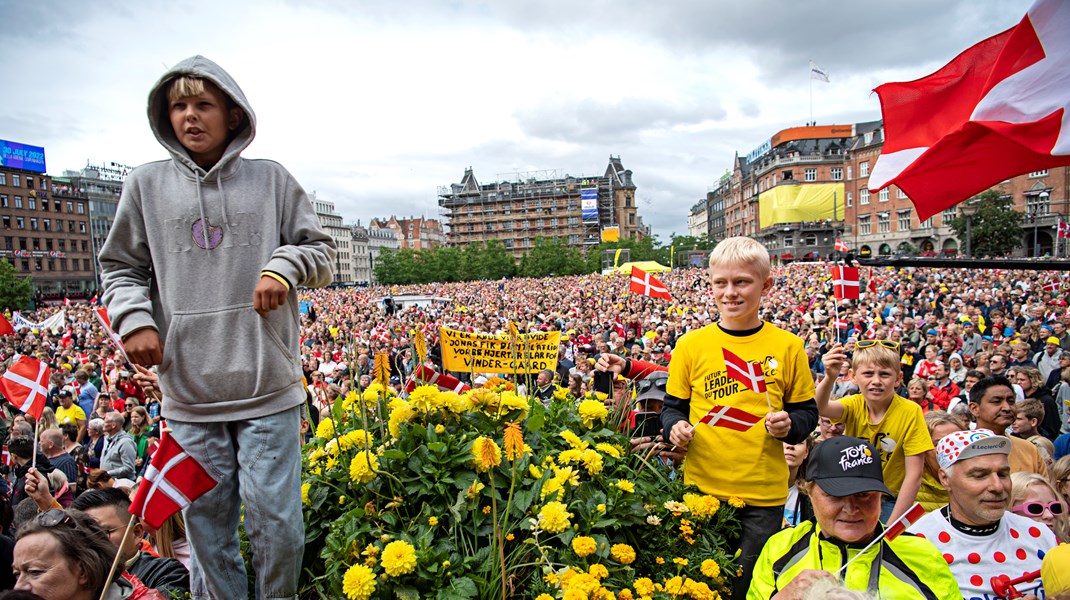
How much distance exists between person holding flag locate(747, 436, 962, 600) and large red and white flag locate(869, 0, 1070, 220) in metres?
2.23

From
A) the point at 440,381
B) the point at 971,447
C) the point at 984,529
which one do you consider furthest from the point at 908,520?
the point at 440,381

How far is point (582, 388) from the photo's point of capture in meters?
5.71

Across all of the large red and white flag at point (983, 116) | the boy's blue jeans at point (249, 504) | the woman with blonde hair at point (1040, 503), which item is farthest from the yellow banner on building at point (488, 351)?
the woman with blonde hair at point (1040, 503)

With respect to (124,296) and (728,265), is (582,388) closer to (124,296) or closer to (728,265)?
(728,265)

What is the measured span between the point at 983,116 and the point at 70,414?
12.2m

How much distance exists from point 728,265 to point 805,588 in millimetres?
1417

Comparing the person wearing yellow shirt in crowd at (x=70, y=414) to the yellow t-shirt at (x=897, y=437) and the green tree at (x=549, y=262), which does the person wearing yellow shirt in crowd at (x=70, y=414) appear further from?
the green tree at (x=549, y=262)

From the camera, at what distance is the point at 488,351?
4.79 metres

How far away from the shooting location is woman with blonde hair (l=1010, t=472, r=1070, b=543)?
10.6 ft

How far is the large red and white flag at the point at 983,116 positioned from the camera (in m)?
3.39

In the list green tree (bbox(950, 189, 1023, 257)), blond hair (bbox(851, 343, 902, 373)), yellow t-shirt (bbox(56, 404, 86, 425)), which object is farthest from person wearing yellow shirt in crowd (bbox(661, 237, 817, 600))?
green tree (bbox(950, 189, 1023, 257))

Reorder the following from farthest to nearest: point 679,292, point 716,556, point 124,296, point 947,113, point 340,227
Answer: point 340,227 < point 679,292 < point 947,113 < point 716,556 < point 124,296

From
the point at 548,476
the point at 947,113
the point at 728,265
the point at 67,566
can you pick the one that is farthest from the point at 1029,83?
the point at 67,566

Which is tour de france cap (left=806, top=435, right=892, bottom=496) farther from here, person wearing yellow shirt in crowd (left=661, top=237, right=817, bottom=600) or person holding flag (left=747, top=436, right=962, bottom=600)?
person wearing yellow shirt in crowd (left=661, top=237, right=817, bottom=600)
